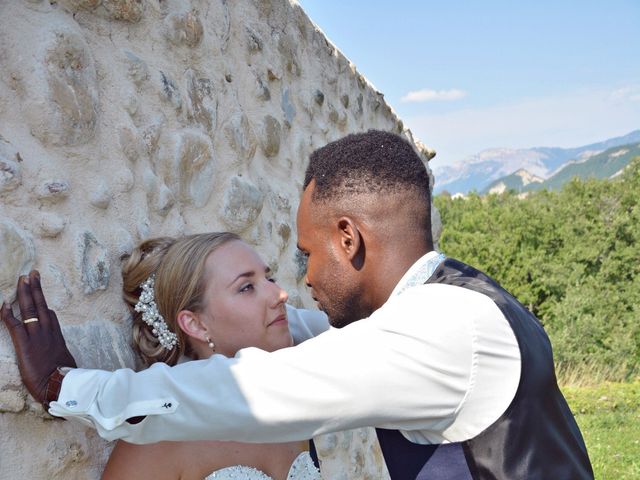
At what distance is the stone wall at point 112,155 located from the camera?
1675mm

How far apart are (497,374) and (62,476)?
1056 millimetres

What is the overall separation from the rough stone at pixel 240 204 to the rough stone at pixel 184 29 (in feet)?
1.71

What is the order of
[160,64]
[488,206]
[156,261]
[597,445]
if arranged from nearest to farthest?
1. [156,261]
2. [160,64]
3. [597,445]
4. [488,206]

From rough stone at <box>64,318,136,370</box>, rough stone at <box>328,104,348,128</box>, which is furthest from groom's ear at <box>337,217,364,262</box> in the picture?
rough stone at <box>328,104,348,128</box>

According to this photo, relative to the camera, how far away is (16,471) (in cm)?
157

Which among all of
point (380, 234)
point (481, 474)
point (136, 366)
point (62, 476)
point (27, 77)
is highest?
point (27, 77)

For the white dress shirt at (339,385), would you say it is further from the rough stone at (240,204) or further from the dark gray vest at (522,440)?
the rough stone at (240,204)

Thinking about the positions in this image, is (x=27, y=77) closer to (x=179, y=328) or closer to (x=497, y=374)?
(x=179, y=328)

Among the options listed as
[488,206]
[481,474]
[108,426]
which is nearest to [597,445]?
[481,474]

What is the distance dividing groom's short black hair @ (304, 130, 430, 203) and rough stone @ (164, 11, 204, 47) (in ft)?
2.51

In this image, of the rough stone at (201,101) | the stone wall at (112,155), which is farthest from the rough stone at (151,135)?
the rough stone at (201,101)

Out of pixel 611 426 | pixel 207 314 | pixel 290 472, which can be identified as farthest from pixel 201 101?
pixel 611 426

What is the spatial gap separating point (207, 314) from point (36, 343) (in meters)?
0.57

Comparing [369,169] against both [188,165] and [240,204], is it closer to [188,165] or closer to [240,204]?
[188,165]
